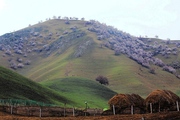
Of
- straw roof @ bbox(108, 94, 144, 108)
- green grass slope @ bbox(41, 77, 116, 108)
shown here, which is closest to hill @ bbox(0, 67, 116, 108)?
green grass slope @ bbox(41, 77, 116, 108)

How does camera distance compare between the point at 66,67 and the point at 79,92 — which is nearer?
the point at 79,92

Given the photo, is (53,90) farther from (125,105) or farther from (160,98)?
(160,98)

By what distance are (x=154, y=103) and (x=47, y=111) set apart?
50.3ft

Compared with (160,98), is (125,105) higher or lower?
lower

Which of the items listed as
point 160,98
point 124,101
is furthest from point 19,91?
point 160,98

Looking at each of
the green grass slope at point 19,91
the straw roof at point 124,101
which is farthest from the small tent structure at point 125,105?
the green grass slope at point 19,91

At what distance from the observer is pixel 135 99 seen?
48719 millimetres

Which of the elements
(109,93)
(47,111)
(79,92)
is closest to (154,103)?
(47,111)

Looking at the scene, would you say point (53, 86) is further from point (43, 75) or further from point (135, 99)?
point (135, 99)

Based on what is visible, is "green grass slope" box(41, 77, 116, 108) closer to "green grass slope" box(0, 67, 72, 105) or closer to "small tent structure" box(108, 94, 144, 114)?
"green grass slope" box(0, 67, 72, 105)

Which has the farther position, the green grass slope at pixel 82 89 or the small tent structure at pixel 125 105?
the green grass slope at pixel 82 89

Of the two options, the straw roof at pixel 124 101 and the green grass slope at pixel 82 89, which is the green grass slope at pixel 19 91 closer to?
the green grass slope at pixel 82 89

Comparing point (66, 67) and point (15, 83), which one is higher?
Result: point (66, 67)

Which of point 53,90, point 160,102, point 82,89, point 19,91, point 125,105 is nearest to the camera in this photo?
point 160,102
